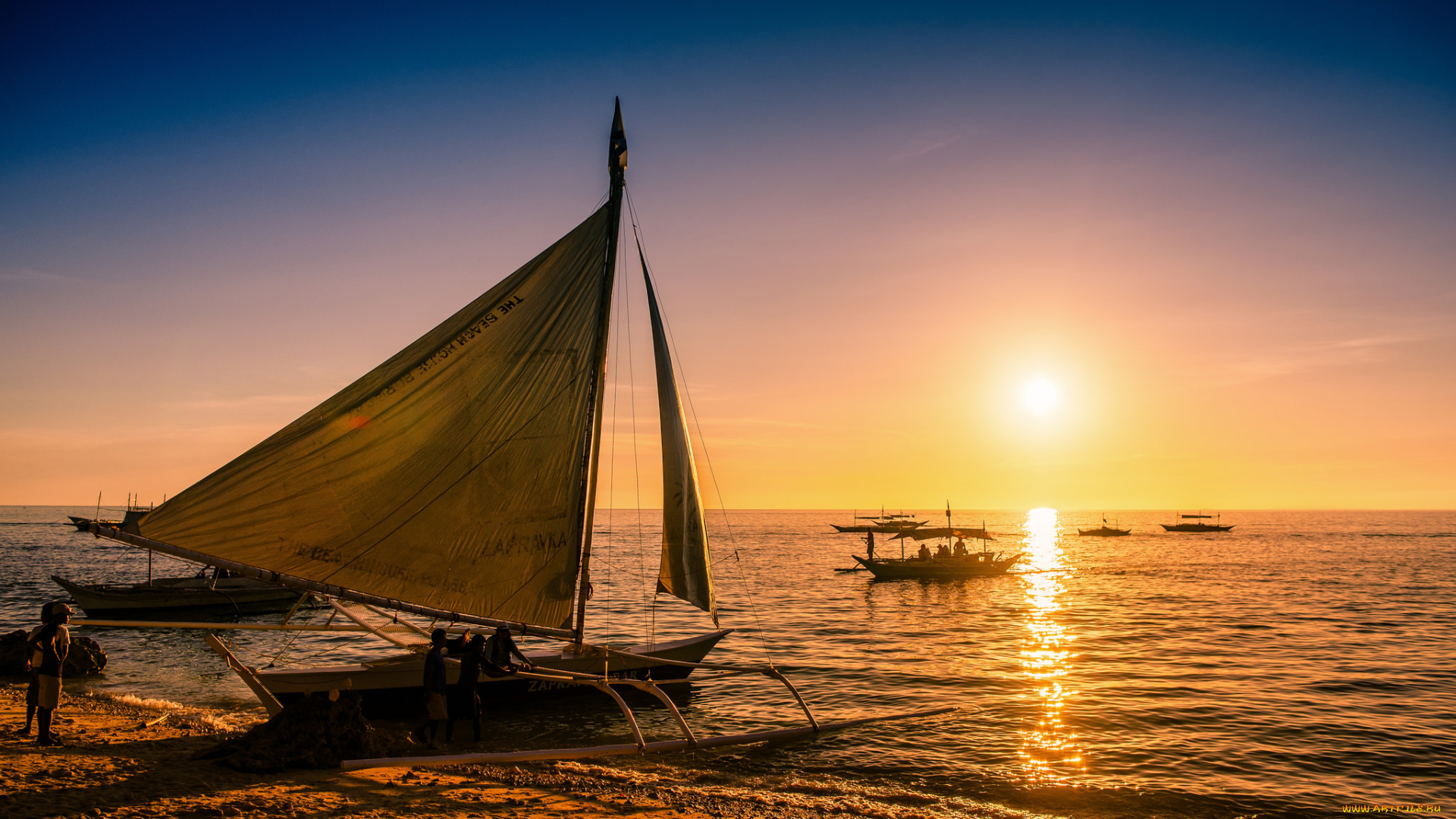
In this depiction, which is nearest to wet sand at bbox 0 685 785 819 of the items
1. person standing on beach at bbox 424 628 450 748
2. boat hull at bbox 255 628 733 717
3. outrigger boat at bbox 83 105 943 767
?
outrigger boat at bbox 83 105 943 767

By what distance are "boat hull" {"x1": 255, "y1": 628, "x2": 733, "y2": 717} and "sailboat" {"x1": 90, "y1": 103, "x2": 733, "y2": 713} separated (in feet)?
2.10

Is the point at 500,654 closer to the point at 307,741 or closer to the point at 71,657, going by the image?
the point at 307,741

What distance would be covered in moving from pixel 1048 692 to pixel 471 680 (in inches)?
730

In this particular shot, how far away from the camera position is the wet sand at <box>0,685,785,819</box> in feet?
34.4

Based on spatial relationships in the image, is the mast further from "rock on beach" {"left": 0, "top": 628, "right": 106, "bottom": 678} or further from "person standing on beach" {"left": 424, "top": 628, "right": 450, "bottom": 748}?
"rock on beach" {"left": 0, "top": 628, "right": 106, "bottom": 678}

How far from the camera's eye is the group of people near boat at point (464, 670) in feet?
46.3

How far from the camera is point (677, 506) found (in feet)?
50.2

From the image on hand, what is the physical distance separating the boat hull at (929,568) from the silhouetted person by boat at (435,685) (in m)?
54.5

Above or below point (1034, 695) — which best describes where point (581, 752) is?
above

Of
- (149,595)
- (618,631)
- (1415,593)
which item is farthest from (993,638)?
(1415,593)

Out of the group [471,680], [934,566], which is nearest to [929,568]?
[934,566]

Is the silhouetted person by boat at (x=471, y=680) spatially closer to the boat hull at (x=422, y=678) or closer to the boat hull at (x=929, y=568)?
the boat hull at (x=422, y=678)

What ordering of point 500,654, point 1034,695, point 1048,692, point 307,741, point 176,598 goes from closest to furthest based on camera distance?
point 307,741
point 500,654
point 1034,695
point 1048,692
point 176,598

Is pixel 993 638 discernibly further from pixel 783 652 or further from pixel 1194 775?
pixel 1194 775
